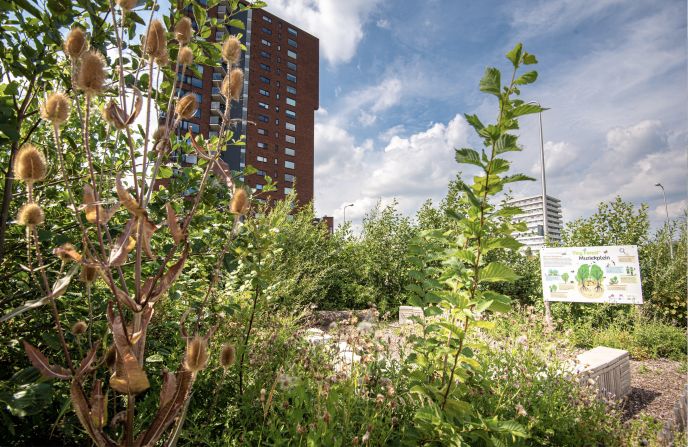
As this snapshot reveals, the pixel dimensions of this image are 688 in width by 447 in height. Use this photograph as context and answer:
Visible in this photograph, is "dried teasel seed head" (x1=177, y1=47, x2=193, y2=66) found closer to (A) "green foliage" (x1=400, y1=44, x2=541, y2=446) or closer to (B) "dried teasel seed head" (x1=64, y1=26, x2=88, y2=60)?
(B) "dried teasel seed head" (x1=64, y1=26, x2=88, y2=60)

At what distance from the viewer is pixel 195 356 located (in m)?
0.85

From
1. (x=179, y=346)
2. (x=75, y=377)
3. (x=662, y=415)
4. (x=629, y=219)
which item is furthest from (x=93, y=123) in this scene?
(x=629, y=219)

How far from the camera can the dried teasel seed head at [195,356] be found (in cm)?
84

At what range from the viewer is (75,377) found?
0.79 metres

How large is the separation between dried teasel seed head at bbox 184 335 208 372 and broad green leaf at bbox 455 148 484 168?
1571 mm

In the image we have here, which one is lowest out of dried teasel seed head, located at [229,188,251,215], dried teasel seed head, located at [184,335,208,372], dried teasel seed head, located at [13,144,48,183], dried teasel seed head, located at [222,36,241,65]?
dried teasel seed head, located at [184,335,208,372]

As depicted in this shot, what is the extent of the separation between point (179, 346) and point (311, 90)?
166 feet

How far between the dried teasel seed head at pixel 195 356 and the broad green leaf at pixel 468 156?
5.15 ft

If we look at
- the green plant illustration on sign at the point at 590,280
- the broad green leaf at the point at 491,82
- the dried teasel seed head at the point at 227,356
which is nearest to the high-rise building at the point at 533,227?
the broad green leaf at the point at 491,82

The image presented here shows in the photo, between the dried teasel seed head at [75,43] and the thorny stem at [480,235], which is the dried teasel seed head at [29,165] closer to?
the dried teasel seed head at [75,43]

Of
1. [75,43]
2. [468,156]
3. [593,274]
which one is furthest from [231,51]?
[593,274]

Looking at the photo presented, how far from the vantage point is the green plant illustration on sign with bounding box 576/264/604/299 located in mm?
8008

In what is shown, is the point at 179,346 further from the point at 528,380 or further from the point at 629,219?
the point at 629,219

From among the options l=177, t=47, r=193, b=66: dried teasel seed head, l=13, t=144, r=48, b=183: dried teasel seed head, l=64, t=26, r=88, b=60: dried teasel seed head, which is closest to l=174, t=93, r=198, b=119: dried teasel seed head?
l=177, t=47, r=193, b=66: dried teasel seed head
